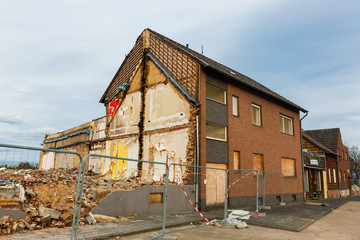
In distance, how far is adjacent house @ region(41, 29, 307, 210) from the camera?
13.1 m

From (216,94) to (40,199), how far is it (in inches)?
403

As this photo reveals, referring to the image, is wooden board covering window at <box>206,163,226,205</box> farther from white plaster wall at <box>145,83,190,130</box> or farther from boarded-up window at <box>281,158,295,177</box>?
boarded-up window at <box>281,158,295,177</box>

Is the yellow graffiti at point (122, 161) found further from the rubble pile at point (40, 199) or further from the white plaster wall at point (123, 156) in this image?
the rubble pile at point (40, 199)

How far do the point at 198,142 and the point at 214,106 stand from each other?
2.38m

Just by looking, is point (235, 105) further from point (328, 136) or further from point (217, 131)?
point (328, 136)

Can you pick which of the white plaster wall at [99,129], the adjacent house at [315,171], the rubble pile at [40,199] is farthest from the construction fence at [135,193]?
the adjacent house at [315,171]

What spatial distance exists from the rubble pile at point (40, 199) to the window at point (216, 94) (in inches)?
310

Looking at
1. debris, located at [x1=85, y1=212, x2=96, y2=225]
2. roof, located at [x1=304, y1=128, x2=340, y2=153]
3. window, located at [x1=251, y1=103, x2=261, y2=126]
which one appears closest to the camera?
debris, located at [x1=85, y1=212, x2=96, y2=225]

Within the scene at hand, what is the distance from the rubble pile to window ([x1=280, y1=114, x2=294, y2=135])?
14337 mm

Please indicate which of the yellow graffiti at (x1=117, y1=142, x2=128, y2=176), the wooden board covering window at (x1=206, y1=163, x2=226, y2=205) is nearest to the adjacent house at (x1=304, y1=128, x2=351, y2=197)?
the wooden board covering window at (x1=206, y1=163, x2=226, y2=205)

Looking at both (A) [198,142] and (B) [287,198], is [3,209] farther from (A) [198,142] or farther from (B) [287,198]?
(B) [287,198]

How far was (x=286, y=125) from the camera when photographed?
20.3m

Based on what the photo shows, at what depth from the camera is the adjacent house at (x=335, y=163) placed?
2738cm

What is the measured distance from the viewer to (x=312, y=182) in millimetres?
23547
